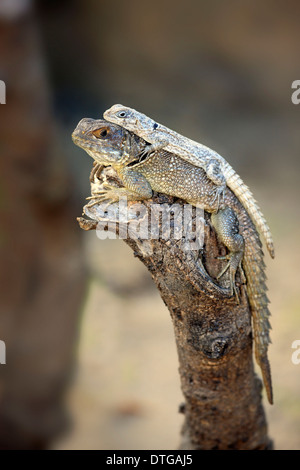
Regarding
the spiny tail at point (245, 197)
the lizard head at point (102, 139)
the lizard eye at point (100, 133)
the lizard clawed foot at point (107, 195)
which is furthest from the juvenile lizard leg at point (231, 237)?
the lizard eye at point (100, 133)

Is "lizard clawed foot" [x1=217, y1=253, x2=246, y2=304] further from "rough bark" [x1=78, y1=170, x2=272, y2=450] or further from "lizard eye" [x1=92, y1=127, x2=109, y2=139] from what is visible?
"lizard eye" [x1=92, y1=127, x2=109, y2=139]

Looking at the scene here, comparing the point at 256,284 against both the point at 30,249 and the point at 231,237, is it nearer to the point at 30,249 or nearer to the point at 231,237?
the point at 231,237

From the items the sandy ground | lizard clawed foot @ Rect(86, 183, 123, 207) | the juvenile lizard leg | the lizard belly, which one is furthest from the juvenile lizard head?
the sandy ground

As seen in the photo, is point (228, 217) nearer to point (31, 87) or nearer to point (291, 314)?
point (31, 87)

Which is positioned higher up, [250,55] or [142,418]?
[250,55]

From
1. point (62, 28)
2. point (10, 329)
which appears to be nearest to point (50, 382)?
point (10, 329)
